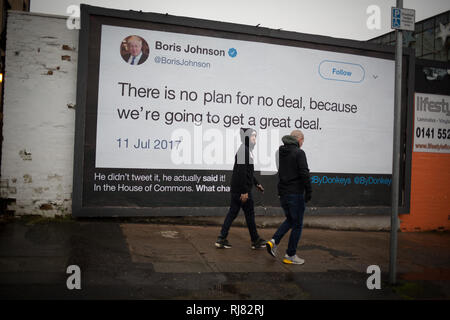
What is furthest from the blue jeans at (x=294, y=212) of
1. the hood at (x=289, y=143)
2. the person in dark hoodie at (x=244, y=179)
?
the hood at (x=289, y=143)

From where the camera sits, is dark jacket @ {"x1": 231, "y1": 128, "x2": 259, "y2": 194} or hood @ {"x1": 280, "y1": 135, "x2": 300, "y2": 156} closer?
hood @ {"x1": 280, "y1": 135, "x2": 300, "y2": 156}

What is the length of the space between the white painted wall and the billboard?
38cm

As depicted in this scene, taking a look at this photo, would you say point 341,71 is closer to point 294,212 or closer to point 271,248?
point 294,212

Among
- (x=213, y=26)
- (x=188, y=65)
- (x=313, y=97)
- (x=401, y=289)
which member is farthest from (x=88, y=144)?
(x=401, y=289)

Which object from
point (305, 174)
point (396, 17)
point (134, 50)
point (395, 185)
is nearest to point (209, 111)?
point (134, 50)

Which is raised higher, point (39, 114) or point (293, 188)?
point (39, 114)

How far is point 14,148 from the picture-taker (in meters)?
7.71

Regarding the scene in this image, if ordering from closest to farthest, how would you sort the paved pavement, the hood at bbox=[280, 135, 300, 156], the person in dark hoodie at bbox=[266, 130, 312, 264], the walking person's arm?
1. the paved pavement
2. the walking person's arm
3. the person in dark hoodie at bbox=[266, 130, 312, 264]
4. the hood at bbox=[280, 135, 300, 156]

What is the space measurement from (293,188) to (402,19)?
2.72 m

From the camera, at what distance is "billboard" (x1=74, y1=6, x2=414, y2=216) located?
7926 mm

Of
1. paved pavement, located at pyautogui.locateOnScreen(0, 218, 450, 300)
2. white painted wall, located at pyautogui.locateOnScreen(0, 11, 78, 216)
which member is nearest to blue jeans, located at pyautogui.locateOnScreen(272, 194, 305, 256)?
paved pavement, located at pyautogui.locateOnScreen(0, 218, 450, 300)

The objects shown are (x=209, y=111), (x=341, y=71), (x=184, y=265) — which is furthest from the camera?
(x=341, y=71)

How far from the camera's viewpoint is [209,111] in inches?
337

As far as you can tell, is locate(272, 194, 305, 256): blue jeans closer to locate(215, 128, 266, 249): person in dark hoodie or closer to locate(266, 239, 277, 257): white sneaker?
locate(266, 239, 277, 257): white sneaker
